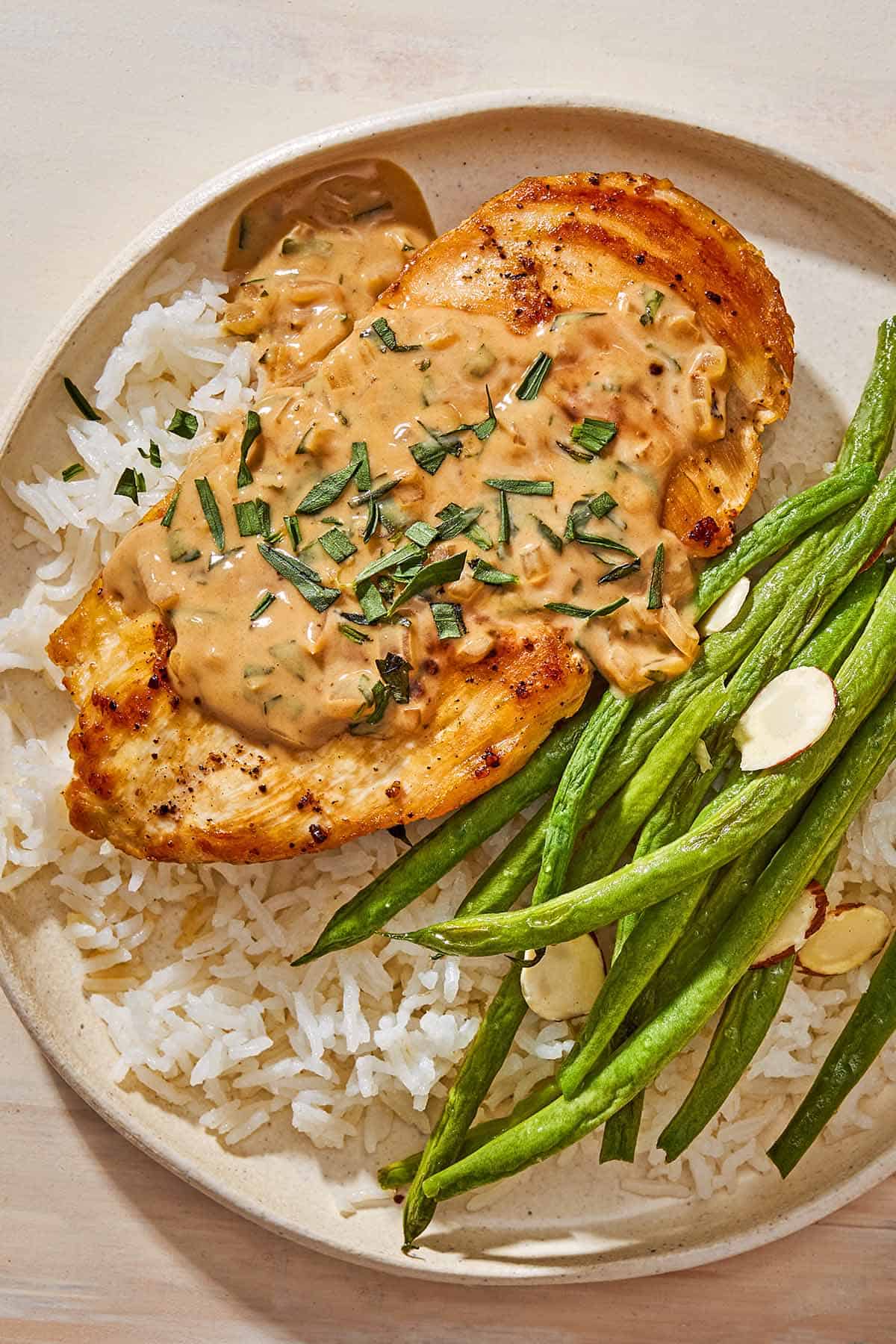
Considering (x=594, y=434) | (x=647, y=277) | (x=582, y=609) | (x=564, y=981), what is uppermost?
(x=647, y=277)

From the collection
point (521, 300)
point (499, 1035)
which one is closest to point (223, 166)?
point (521, 300)

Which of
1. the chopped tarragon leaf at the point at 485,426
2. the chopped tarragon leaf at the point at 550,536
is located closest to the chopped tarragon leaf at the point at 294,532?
the chopped tarragon leaf at the point at 485,426

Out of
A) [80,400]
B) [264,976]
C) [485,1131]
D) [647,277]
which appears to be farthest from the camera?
[80,400]

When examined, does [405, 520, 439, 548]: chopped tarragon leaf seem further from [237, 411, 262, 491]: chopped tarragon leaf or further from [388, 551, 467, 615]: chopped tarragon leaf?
[237, 411, 262, 491]: chopped tarragon leaf

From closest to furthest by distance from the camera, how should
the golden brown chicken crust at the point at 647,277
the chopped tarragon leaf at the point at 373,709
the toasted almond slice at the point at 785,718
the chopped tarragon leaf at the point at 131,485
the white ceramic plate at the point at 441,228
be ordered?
the chopped tarragon leaf at the point at 373,709
the toasted almond slice at the point at 785,718
the golden brown chicken crust at the point at 647,277
the white ceramic plate at the point at 441,228
the chopped tarragon leaf at the point at 131,485

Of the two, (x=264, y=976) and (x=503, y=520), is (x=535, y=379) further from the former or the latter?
(x=264, y=976)

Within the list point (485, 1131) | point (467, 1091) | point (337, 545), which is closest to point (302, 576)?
point (337, 545)

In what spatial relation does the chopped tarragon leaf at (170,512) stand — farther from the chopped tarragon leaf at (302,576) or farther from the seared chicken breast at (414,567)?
the chopped tarragon leaf at (302,576)
